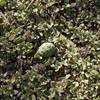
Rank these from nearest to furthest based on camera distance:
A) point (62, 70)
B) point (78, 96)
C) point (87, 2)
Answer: point (78, 96) → point (62, 70) → point (87, 2)

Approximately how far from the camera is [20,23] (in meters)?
4.30

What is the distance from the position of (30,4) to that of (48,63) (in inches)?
35.2

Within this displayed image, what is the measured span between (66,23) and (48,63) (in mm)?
676

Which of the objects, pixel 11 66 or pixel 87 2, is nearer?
pixel 11 66

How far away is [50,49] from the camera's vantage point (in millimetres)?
4055

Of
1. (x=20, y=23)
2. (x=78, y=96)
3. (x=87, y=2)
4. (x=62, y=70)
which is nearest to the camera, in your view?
(x=78, y=96)

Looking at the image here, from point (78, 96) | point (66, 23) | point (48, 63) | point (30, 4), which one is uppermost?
point (30, 4)

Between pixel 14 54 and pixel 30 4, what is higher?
pixel 30 4

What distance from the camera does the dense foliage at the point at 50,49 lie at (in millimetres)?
3807

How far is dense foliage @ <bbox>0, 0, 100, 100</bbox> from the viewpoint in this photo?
3807 mm

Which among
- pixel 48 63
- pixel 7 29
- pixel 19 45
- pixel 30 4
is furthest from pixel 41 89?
pixel 30 4

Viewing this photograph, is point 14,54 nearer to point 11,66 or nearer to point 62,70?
point 11,66

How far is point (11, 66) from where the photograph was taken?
396cm

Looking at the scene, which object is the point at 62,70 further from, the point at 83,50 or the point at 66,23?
the point at 66,23
